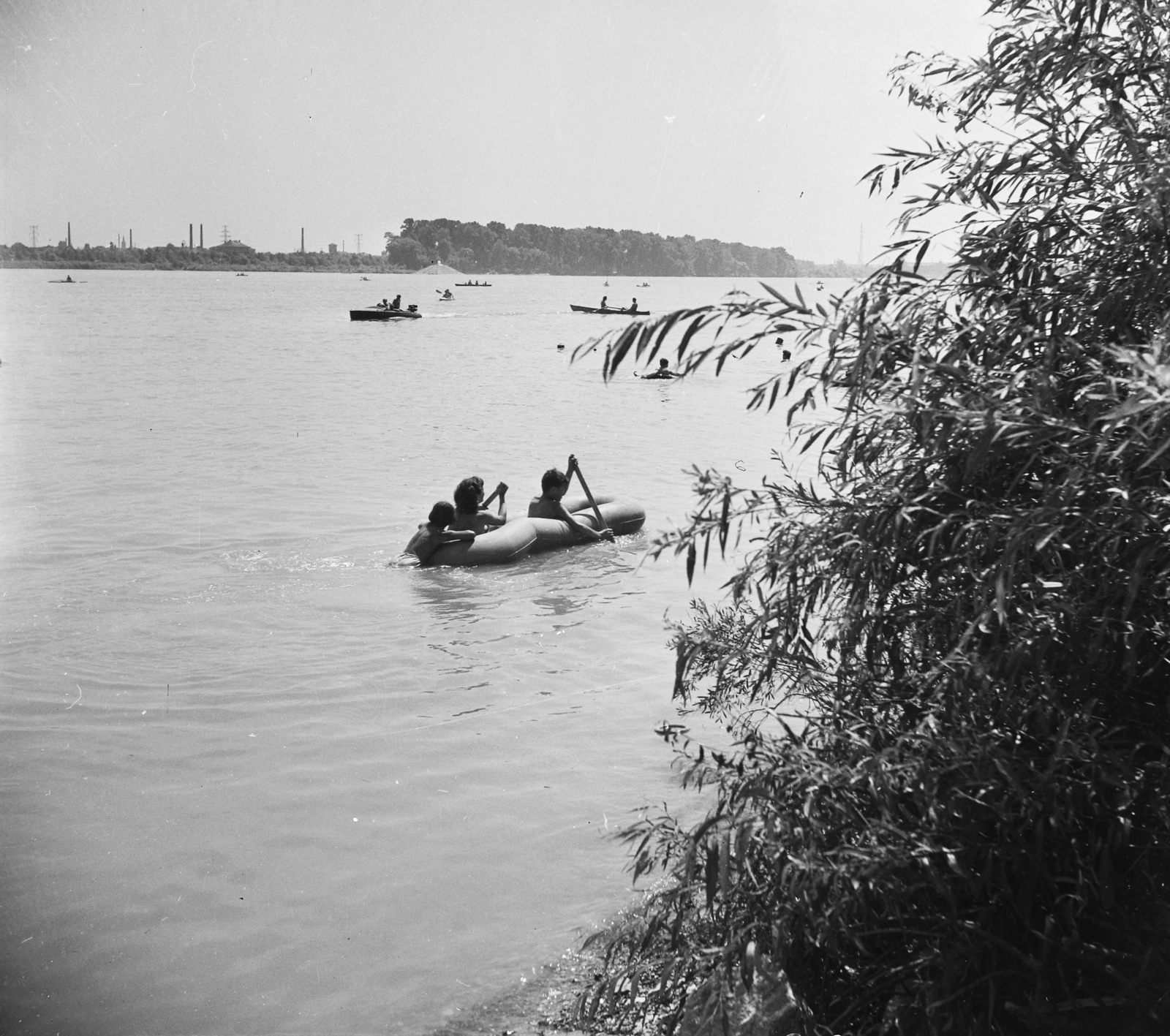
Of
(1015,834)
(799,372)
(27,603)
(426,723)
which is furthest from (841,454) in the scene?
(27,603)

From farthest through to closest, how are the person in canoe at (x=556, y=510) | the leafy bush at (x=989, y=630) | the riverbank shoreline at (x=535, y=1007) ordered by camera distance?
the person in canoe at (x=556, y=510) → the riverbank shoreline at (x=535, y=1007) → the leafy bush at (x=989, y=630)

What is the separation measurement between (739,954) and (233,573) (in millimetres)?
7898

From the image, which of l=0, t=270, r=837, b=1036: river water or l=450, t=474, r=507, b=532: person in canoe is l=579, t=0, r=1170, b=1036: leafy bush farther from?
l=450, t=474, r=507, b=532: person in canoe

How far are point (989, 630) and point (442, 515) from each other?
308 inches

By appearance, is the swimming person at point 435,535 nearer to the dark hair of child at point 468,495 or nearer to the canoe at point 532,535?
the canoe at point 532,535

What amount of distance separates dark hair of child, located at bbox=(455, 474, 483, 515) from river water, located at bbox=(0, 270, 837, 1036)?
0.68 metres

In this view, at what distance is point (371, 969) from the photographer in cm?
413

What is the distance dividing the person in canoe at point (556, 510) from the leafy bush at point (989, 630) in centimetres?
771

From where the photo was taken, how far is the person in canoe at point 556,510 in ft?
35.5

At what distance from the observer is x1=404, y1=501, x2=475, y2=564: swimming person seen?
992cm

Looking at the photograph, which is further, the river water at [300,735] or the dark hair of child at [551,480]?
the dark hair of child at [551,480]

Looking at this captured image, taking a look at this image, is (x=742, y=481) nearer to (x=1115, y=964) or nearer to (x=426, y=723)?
(x=426, y=723)

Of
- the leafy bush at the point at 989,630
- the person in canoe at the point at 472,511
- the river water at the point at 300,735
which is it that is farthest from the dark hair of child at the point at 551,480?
the leafy bush at the point at 989,630

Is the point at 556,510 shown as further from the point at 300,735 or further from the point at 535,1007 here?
the point at 535,1007
